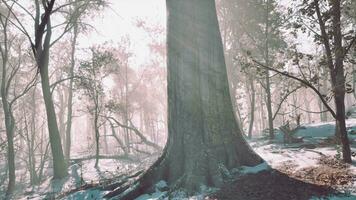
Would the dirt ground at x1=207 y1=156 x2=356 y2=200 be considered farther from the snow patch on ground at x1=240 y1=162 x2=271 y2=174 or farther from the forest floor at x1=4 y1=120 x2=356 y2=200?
the snow patch on ground at x1=240 y1=162 x2=271 y2=174

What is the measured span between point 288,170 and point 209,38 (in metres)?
3.49

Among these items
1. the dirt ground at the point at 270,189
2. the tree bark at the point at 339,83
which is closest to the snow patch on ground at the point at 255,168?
the dirt ground at the point at 270,189

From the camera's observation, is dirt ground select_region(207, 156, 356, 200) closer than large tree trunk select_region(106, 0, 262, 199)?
Yes

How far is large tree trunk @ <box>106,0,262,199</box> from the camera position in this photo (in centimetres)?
696

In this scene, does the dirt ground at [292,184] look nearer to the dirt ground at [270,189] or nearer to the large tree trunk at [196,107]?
the dirt ground at [270,189]

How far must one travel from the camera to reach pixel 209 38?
7.48 meters

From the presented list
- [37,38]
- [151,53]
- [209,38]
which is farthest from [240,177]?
[151,53]

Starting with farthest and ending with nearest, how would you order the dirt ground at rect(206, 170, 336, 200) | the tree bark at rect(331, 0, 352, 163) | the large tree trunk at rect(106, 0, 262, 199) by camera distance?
1. the large tree trunk at rect(106, 0, 262, 199)
2. the tree bark at rect(331, 0, 352, 163)
3. the dirt ground at rect(206, 170, 336, 200)

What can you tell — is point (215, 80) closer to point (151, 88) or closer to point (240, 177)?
point (240, 177)

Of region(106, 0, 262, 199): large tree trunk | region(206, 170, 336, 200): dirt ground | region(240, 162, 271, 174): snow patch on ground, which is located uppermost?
region(106, 0, 262, 199): large tree trunk

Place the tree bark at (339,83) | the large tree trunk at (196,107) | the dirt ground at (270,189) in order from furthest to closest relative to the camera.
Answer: the large tree trunk at (196,107), the tree bark at (339,83), the dirt ground at (270,189)

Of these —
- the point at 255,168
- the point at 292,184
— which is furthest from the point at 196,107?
the point at 292,184

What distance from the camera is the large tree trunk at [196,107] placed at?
696cm

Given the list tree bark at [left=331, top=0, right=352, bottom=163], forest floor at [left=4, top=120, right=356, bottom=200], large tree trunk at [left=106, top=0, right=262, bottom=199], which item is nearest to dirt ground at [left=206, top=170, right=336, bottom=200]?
forest floor at [left=4, top=120, right=356, bottom=200]
